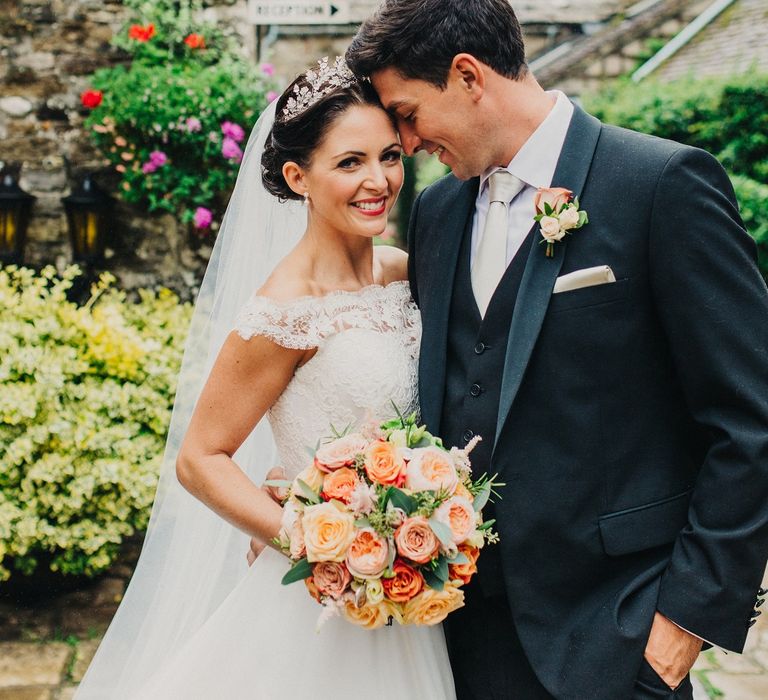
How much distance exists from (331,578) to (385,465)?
26 cm

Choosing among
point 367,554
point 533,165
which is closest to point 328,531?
point 367,554

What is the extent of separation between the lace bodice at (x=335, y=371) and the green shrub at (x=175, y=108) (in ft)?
12.5

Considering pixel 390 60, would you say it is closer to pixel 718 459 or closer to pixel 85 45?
pixel 718 459

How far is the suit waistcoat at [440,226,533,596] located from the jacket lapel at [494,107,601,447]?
0.05 metres

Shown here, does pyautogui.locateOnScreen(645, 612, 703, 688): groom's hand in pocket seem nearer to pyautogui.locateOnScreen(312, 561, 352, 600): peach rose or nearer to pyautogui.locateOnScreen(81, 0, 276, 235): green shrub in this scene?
pyautogui.locateOnScreen(312, 561, 352, 600): peach rose

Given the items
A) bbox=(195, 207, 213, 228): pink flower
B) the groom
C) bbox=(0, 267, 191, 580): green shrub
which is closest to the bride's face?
the groom

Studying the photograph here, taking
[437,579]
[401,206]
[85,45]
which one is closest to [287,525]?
[437,579]

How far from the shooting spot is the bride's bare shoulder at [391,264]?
266 centimetres

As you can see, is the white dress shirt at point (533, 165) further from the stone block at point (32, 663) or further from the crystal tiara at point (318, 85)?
the stone block at point (32, 663)

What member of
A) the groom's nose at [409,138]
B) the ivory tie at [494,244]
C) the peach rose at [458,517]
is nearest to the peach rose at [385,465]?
the peach rose at [458,517]

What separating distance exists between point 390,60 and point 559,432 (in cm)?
101

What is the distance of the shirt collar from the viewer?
207 cm

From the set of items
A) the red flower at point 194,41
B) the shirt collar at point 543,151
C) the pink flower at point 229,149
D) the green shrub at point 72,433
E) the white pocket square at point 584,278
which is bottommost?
the green shrub at point 72,433

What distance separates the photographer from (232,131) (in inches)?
228
